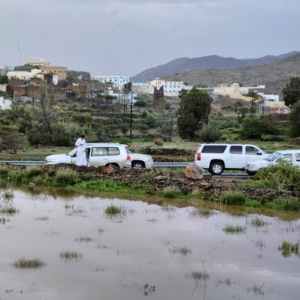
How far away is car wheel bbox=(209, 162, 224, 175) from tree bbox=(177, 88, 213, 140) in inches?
1597

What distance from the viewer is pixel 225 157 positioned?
2792 cm

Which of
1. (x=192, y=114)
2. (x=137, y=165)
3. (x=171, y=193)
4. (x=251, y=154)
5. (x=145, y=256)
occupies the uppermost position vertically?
(x=192, y=114)

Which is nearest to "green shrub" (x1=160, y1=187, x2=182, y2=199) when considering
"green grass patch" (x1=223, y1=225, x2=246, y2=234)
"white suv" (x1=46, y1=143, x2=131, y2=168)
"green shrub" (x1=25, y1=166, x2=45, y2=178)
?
"green grass patch" (x1=223, y1=225, x2=246, y2=234)

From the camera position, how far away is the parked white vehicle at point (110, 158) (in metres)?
26.9

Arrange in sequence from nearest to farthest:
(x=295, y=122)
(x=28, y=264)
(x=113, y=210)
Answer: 1. (x=28, y=264)
2. (x=113, y=210)
3. (x=295, y=122)

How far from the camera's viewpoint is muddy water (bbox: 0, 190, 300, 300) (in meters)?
9.48

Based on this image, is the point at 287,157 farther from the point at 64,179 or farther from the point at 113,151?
the point at 64,179

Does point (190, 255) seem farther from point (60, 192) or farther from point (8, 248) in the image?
point (60, 192)

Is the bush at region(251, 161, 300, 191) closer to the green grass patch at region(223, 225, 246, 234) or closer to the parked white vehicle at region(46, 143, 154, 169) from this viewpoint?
the green grass patch at region(223, 225, 246, 234)

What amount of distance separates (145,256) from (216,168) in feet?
54.8

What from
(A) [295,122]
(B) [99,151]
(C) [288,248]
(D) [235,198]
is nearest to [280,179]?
(D) [235,198]

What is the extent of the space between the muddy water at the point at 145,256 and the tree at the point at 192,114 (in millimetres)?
51996

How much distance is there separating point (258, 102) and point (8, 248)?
492 feet

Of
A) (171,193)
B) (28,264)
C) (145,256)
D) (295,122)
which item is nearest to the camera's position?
(28,264)
